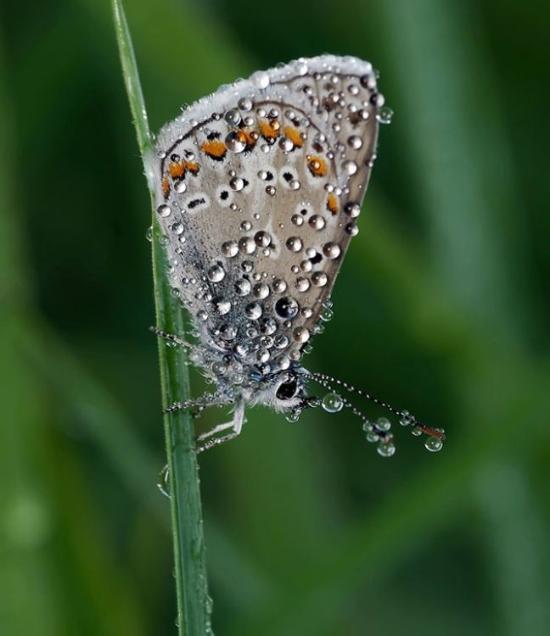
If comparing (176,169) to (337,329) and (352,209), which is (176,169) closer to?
(352,209)

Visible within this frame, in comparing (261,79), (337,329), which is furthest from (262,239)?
(337,329)

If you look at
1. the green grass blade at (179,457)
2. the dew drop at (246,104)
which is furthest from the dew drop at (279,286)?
the green grass blade at (179,457)

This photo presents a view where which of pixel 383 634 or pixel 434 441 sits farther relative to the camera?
pixel 383 634

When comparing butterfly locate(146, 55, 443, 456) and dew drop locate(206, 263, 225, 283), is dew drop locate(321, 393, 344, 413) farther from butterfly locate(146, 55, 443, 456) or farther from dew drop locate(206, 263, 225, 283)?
dew drop locate(206, 263, 225, 283)

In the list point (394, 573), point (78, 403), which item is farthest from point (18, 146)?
point (394, 573)

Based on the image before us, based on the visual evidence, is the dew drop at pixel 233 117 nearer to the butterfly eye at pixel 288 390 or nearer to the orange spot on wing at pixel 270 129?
the orange spot on wing at pixel 270 129

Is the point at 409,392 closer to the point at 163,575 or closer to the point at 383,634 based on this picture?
the point at 383,634
